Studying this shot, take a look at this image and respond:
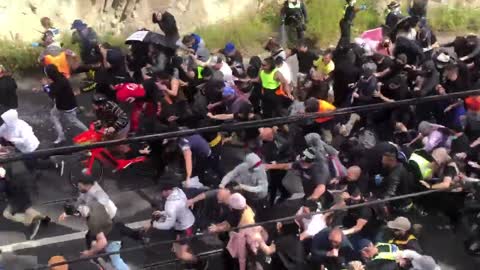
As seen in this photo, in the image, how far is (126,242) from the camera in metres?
7.46

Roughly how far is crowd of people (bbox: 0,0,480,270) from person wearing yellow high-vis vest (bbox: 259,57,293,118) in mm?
15

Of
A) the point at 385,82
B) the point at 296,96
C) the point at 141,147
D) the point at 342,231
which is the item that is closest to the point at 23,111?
the point at 141,147

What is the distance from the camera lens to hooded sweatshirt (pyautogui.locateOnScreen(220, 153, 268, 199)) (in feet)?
25.4

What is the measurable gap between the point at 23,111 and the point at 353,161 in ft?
18.7

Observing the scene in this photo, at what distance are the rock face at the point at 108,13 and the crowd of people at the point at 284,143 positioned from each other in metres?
2.57

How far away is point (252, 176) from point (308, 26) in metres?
7.15

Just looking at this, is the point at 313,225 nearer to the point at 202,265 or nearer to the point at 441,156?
the point at 202,265

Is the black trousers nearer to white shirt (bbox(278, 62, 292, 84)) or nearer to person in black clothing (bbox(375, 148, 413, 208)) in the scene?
person in black clothing (bbox(375, 148, 413, 208))

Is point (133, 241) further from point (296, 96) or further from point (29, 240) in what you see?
point (296, 96)

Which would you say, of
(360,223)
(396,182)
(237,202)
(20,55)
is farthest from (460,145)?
(20,55)

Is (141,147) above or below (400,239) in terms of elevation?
above

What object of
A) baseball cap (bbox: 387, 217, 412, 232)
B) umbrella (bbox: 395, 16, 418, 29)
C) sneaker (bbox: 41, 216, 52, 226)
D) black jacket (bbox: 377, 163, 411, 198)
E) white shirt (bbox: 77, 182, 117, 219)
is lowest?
baseball cap (bbox: 387, 217, 412, 232)

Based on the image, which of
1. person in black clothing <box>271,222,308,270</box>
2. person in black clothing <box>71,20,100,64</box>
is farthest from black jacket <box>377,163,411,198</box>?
person in black clothing <box>71,20,100,64</box>

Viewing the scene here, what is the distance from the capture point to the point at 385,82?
9.45m
